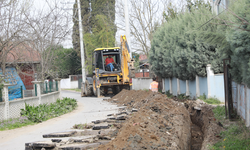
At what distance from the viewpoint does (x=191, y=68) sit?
15.9 meters

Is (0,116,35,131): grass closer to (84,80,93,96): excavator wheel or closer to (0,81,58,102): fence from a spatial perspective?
(0,81,58,102): fence

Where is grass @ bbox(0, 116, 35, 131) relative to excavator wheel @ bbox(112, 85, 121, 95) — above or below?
below

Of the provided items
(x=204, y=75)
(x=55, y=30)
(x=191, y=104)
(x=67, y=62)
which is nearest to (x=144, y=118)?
(x=191, y=104)

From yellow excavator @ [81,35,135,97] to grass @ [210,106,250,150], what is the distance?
472 inches

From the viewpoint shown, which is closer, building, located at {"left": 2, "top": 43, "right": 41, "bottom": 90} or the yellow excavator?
building, located at {"left": 2, "top": 43, "right": 41, "bottom": 90}

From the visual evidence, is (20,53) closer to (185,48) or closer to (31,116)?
(31,116)

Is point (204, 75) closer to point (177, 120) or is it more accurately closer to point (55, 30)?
point (177, 120)

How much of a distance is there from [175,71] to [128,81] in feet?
12.3

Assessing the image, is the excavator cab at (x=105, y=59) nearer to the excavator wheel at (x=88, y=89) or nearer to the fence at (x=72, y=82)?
the excavator wheel at (x=88, y=89)

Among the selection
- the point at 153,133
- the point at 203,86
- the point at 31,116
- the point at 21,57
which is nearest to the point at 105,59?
the point at 21,57

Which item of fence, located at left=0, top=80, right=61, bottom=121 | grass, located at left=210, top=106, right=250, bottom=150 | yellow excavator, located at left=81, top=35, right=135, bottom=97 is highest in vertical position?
yellow excavator, located at left=81, top=35, right=135, bottom=97

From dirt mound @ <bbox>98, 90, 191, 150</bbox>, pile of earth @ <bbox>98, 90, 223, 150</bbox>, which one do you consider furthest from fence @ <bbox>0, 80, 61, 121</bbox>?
dirt mound @ <bbox>98, 90, 191, 150</bbox>

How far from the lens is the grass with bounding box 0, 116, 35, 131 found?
32.6ft

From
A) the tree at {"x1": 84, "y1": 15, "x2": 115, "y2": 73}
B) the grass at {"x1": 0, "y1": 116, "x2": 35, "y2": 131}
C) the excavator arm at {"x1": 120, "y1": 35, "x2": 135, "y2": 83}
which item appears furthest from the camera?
the tree at {"x1": 84, "y1": 15, "x2": 115, "y2": 73}
